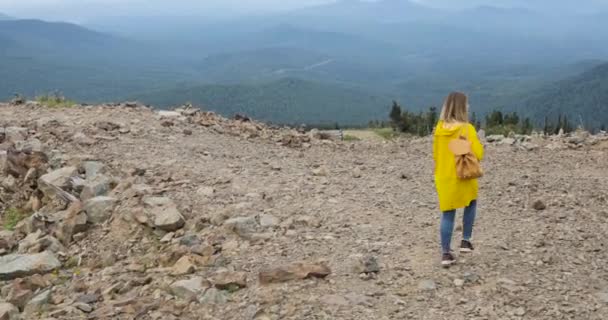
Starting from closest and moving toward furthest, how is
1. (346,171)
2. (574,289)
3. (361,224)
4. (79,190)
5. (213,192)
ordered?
1. (574,289)
2. (361,224)
3. (213,192)
4. (79,190)
5. (346,171)

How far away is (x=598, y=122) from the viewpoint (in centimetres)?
15812

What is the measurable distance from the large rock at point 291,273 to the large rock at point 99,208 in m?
3.13

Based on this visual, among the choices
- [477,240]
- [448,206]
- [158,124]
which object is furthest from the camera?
[158,124]

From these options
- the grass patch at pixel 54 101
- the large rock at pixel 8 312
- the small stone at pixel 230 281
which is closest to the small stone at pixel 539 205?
the small stone at pixel 230 281

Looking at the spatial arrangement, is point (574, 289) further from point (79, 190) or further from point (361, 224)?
point (79, 190)

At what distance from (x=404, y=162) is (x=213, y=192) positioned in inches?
161

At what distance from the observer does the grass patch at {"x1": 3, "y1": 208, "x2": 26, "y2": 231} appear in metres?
9.44

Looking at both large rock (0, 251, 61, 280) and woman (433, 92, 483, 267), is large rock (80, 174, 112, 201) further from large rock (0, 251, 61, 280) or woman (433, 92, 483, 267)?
woman (433, 92, 483, 267)

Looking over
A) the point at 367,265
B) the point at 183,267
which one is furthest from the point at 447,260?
the point at 183,267

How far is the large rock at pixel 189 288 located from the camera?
6.25 meters

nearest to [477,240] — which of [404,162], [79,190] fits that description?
[404,162]

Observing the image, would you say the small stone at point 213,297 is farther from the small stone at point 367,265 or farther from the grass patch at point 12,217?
the grass patch at point 12,217

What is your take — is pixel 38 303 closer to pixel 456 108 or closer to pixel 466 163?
pixel 466 163

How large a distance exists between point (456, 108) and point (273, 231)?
2.59 m
